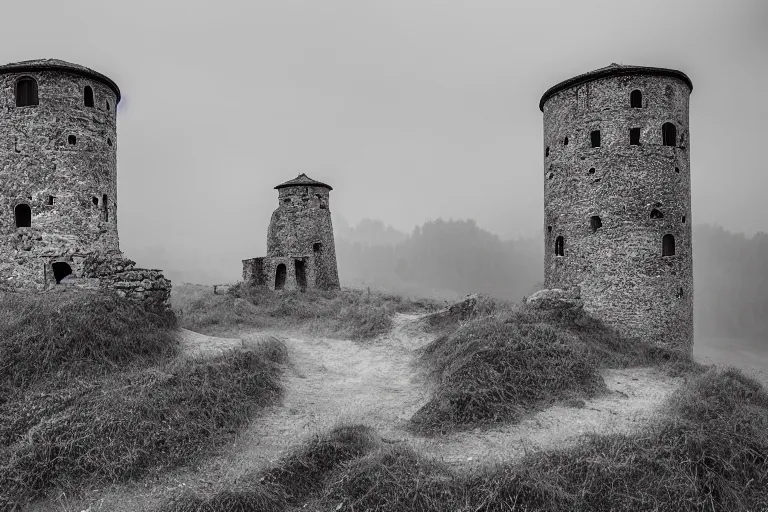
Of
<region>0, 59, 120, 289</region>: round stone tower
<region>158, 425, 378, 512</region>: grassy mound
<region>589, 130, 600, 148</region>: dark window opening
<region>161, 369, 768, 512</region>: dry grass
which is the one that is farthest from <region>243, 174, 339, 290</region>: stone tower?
<region>161, 369, 768, 512</region>: dry grass

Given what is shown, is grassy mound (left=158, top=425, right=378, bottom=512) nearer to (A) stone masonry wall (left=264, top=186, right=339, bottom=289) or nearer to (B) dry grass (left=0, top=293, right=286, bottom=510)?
(B) dry grass (left=0, top=293, right=286, bottom=510)

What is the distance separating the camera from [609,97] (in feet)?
53.7

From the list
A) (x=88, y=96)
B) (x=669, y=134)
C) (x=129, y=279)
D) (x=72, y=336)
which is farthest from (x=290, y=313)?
(x=669, y=134)

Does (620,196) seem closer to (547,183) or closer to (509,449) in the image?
(547,183)

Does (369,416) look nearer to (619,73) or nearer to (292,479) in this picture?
(292,479)

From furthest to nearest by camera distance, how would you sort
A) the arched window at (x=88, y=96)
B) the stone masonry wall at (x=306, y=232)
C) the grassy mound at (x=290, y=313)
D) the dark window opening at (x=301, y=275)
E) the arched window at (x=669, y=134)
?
the stone masonry wall at (x=306, y=232) → the dark window opening at (x=301, y=275) → the arched window at (x=669, y=134) → the grassy mound at (x=290, y=313) → the arched window at (x=88, y=96)

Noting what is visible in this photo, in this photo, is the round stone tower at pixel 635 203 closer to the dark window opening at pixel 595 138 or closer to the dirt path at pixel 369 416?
the dark window opening at pixel 595 138

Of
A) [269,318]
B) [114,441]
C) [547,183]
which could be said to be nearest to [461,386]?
[114,441]

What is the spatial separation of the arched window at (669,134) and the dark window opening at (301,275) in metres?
17.9

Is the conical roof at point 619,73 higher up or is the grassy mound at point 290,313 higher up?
the conical roof at point 619,73

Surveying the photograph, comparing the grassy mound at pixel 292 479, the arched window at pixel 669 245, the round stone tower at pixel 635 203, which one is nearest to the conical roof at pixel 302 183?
the round stone tower at pixel 635 203

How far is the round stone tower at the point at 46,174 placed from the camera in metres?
13.9

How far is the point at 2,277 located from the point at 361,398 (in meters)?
11.7

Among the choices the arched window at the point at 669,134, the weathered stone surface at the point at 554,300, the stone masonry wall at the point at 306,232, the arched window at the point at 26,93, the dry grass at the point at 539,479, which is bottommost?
the dry grass at the point at 539,479
